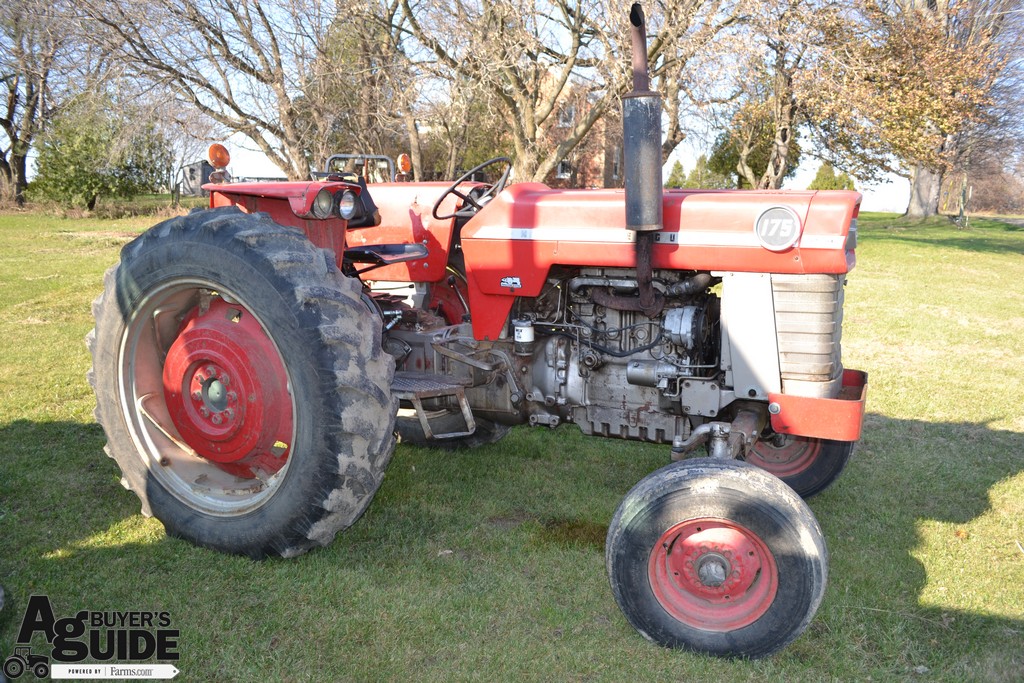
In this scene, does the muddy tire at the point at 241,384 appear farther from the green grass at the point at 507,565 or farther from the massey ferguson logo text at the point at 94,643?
the massey ferguson logo text at the point at 94,643

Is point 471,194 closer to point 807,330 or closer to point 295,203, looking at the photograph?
point 295,203

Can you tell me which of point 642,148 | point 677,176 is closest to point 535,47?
point 642,148

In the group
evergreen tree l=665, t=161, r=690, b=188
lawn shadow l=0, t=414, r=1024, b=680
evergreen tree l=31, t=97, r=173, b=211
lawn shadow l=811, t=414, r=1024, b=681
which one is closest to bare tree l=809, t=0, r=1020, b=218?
lawn shadow l=811, t=414, r=1024, b=681

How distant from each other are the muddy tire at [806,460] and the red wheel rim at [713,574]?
48.9 inches

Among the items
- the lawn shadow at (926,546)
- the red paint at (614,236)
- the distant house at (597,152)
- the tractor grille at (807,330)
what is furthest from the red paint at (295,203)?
the distant house at (597,152)

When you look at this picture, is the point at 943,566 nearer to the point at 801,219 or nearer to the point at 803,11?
the point at 801,219

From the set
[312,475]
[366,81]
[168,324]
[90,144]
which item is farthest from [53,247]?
[312,475]

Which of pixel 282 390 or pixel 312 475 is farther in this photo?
pixel 282 390

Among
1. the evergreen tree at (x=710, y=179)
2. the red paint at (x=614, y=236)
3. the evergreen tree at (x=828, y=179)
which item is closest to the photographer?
the red paint at (x=614, y=236)

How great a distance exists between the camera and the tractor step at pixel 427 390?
346 centimetres

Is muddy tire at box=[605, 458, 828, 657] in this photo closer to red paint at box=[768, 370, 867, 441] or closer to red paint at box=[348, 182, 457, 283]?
red paint at box=[768, 370, 867, 441]

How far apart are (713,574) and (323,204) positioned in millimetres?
2285

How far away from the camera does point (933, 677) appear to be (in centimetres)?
260

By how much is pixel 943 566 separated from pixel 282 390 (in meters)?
2.93
